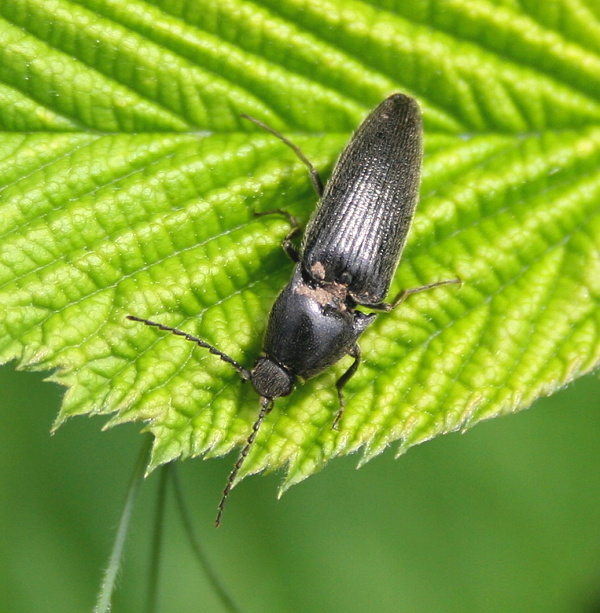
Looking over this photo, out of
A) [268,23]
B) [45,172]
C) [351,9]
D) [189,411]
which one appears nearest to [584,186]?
[351,9]

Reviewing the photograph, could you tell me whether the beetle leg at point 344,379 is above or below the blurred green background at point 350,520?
above

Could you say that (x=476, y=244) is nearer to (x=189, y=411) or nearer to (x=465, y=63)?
(x=465, y=63)

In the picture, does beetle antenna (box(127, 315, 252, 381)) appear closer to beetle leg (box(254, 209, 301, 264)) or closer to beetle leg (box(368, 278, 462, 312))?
beetle leg (box(254, 209, 301, 264))

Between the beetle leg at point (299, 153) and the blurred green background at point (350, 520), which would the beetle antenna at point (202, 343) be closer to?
the beetle leg at point (299, 153)

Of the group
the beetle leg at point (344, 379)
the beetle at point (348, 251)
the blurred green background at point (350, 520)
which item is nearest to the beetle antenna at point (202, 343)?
the beetle at point (348, 251)

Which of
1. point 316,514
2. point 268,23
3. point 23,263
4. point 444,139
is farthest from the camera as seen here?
point 316,514

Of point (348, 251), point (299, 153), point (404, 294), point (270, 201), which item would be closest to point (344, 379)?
point (404, 294)
